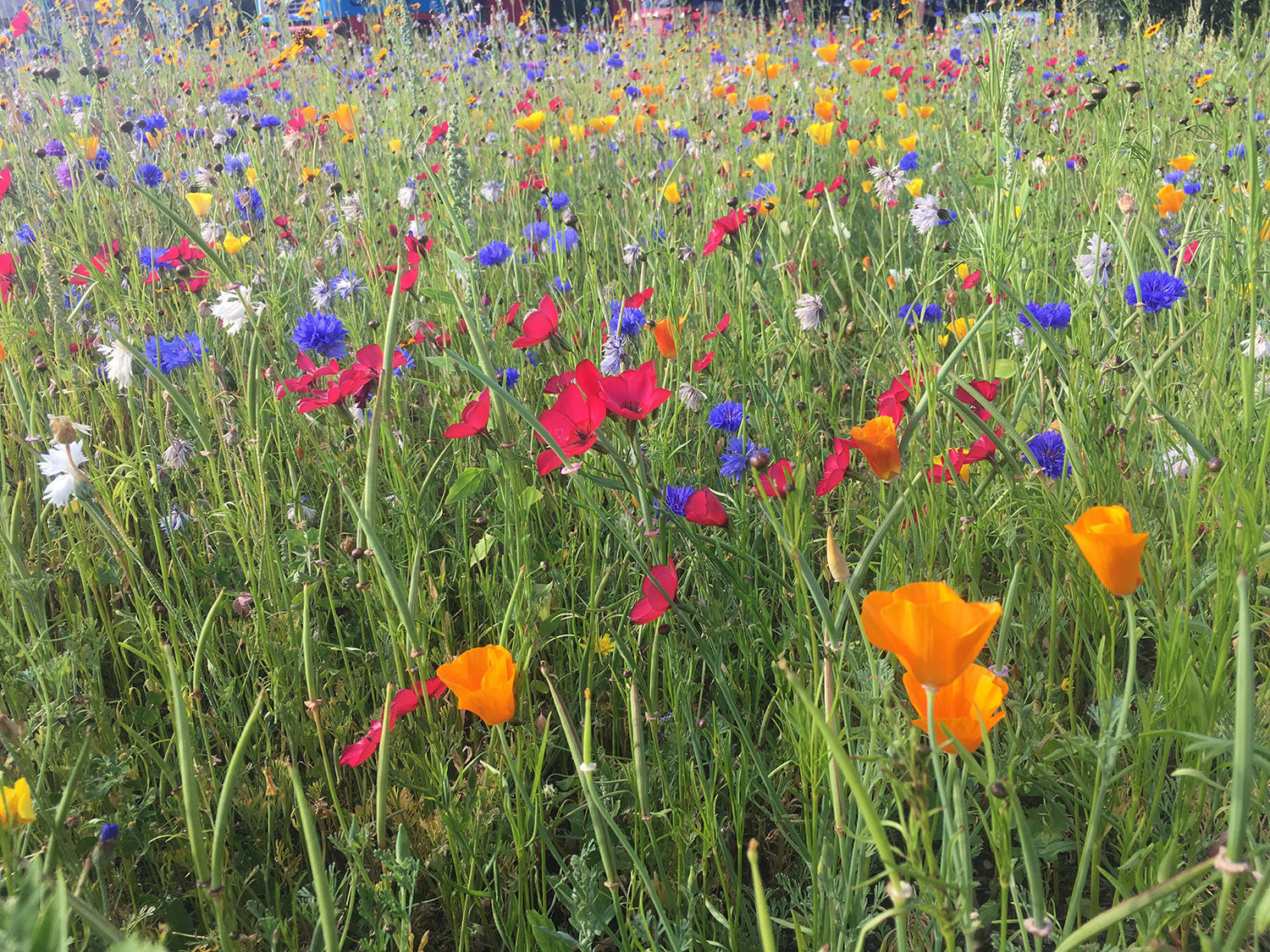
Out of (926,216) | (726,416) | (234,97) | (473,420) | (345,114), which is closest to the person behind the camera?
(473,420)

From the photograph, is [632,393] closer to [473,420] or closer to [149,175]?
[473,420]

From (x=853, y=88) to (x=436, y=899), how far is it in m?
4.55

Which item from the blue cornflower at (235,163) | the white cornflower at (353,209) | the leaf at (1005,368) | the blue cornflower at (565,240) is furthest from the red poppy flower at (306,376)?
the blue cornflower at (235,163)

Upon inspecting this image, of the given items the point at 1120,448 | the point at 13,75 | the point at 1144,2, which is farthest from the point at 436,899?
the point at 13,75

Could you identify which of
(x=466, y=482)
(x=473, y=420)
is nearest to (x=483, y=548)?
(x=466, y=482)

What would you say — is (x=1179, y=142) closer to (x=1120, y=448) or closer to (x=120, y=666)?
(x=1120, y=448)

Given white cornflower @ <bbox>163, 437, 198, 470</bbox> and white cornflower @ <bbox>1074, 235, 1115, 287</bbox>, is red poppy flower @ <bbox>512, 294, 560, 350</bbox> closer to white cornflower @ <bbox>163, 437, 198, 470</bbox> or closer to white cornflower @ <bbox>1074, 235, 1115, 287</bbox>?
white cornflower @ <bbox>163, 437, 198, 470</bbox>

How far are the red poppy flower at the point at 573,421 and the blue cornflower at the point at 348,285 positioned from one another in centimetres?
109

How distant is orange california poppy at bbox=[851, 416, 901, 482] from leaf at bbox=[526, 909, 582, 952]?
507mm

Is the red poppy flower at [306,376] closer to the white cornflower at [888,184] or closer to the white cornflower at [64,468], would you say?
the white cornflower at [64,468]

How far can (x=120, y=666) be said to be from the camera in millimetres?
1151

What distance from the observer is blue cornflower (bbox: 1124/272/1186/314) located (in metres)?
1.29

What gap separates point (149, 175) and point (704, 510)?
2249 millimetres

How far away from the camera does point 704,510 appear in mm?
892
